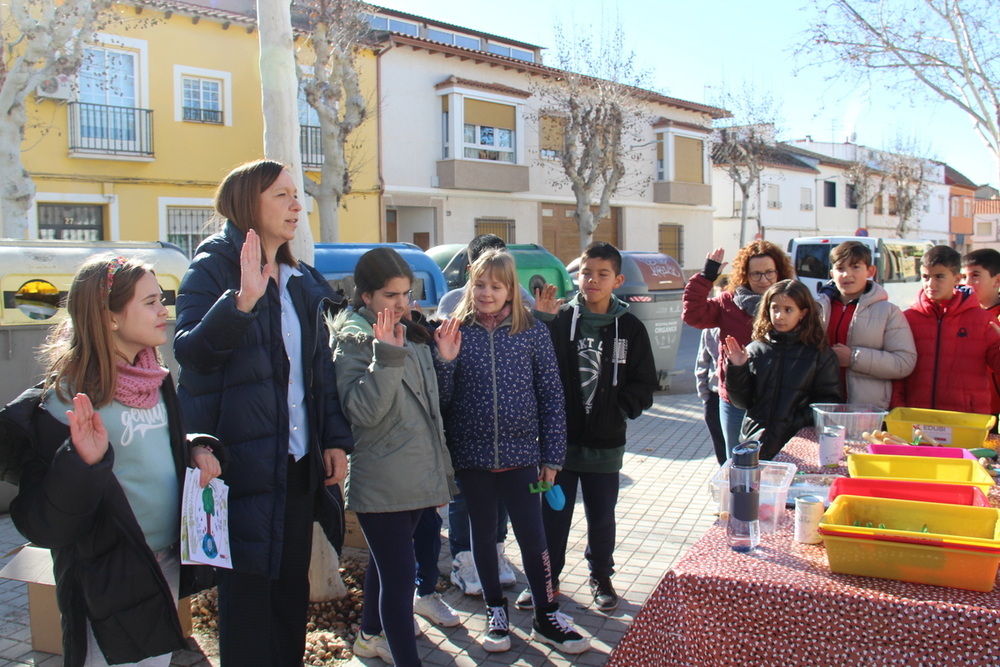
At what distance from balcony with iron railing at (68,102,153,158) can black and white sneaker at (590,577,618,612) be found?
1581 centimetres

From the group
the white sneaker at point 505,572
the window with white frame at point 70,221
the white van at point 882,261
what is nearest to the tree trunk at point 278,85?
the white sneaker at point 505,572

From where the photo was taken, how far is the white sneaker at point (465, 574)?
12.8ft

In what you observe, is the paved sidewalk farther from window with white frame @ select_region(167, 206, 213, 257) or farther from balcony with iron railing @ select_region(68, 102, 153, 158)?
window with white frame @ select_region(167, 206, 213, 257)

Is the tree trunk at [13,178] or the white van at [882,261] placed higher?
the tree trunk at [13,178]

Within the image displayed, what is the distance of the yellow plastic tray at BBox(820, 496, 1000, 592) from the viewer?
6.10 ft

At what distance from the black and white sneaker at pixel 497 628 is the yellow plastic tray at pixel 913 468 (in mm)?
1555

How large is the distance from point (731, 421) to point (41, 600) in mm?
3471

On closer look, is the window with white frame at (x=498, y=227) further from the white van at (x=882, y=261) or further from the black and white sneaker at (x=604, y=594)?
the black and white sneaker at (x=604, y=594)

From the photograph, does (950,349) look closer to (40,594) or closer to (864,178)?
(40,594)

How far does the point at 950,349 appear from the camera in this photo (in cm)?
388

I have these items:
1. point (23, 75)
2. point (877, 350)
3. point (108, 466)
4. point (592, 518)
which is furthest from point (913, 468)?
point (23, 75)

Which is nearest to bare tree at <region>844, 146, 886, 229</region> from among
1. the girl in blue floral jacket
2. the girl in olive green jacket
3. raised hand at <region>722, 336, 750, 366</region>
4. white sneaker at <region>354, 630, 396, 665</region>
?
raised hand at <region>722, 336, 750, 366</region>

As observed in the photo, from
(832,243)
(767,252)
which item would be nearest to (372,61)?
(832,243)

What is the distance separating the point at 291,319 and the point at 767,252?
292 centimetres
